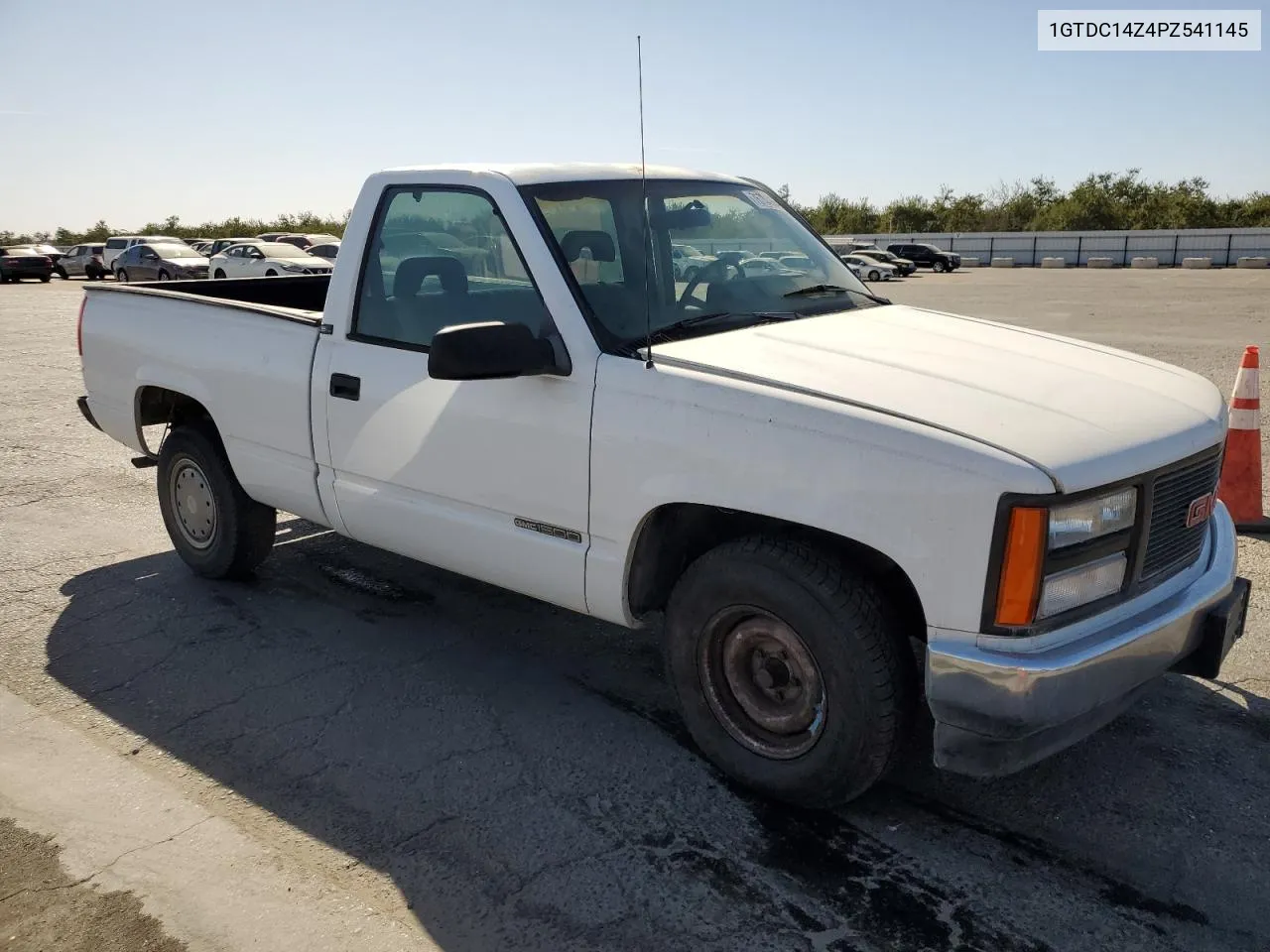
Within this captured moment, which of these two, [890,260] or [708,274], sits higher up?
[708,274]

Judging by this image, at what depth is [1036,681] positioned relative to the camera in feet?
8.81

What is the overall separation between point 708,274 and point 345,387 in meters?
1.49

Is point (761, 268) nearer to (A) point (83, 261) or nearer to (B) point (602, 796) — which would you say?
(B) point (602, 796)

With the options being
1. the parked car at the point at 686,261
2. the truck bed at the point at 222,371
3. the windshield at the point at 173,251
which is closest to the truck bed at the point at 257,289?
the truck bed at the point at 222,371

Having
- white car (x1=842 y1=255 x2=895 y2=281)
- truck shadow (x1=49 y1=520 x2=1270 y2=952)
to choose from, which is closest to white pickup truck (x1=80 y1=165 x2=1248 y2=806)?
A: truck shadow (x1=49 y1=520 x2=1270 y2=952)

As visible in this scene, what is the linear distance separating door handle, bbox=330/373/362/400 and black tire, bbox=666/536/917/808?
1.59m

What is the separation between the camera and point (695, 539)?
11.9 feet

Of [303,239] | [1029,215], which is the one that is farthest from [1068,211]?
[303,239]

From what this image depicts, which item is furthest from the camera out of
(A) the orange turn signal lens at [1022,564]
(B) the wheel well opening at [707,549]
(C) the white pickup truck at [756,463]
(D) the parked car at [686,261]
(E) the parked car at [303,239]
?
(E) the parked car at [303,239]

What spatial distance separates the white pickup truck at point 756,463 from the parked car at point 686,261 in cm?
4

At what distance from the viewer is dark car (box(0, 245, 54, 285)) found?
3994cm

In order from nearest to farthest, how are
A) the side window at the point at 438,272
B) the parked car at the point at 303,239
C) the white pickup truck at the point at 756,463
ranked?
1. the white pickup truck at the point at 756,463
2. the side window at the point at 438,272
3. the parked car at the point at 303,239

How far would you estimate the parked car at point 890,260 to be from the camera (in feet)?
146

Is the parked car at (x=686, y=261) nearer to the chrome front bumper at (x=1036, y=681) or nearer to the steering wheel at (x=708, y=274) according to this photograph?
the steering wheel at (x=708, y=274)
